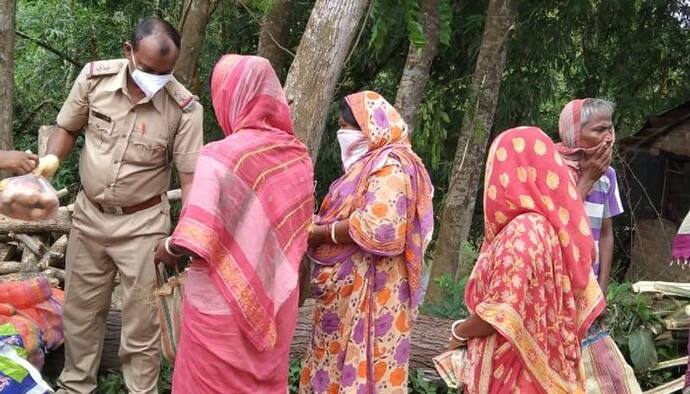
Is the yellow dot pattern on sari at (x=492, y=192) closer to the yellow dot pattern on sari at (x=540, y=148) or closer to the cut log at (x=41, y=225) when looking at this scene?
the yellow dot pattern on sari at (x=540, y=148)

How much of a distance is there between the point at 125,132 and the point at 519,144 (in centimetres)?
192

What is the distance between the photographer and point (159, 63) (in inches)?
147

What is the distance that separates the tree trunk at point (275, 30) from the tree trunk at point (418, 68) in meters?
1.35

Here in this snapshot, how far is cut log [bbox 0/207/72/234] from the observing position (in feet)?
15.8

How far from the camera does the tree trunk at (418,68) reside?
276 inches

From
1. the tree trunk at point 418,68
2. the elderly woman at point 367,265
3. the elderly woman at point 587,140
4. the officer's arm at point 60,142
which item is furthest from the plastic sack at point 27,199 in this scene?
the tree trunk at point 418,68

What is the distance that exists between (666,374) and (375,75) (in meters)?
6.03

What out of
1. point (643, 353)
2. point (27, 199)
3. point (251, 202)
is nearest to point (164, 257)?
point (251, 202)

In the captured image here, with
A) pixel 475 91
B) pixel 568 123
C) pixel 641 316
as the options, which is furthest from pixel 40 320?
pixel 475 91

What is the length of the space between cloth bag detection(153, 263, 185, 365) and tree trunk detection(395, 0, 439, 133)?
404 cm

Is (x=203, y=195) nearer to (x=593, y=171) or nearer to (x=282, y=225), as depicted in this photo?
(x=282, y=225)

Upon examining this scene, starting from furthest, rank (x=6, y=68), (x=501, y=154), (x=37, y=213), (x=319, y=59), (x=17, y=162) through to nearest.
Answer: (x=6, y=68) → (x=319, y=59) → (x=17, y=162) → (x=37, y=213) → (x=501, y=154)

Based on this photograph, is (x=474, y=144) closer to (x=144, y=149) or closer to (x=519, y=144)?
(x=144, y=149)

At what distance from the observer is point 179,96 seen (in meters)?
3.87
